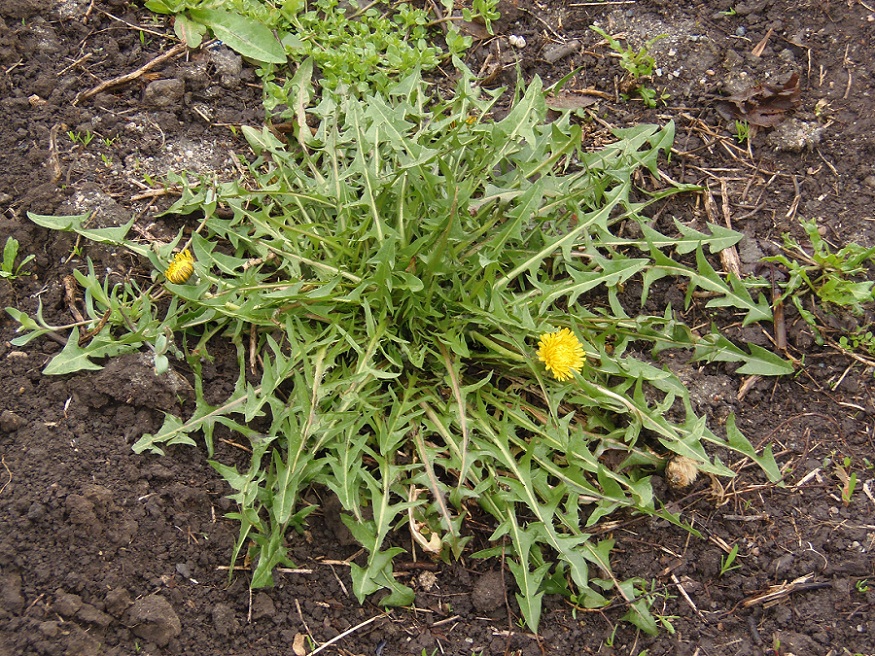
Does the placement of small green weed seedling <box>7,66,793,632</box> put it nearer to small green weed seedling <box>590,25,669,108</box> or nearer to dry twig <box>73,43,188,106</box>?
small green weed seedling <box>590,25,669,108</box>

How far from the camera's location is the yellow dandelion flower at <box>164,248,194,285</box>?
2.56 m

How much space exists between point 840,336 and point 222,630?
2.54 metres

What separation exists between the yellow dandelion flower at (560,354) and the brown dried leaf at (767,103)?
1.54 m

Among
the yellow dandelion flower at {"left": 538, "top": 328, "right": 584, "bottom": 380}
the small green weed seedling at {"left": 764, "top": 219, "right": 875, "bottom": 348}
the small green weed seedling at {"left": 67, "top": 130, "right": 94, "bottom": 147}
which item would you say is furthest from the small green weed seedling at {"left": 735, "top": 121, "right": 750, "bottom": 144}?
the small green weed seedling at {"left": 67, "top": 130, "right": 94, "bottom": 147}

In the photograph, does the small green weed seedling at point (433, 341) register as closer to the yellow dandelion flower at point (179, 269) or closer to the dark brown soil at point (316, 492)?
the yellow dandelion flower at point (179, 269)

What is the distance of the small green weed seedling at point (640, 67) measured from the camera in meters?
3.21

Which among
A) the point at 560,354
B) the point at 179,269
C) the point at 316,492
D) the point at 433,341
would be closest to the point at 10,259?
the point at 179,269

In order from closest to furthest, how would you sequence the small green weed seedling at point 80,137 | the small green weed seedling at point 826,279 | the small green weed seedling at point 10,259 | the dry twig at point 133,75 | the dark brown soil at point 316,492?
1. the dark brown soil at point 316,492
2. the small green weed seedling at point 10,259
3. the small green weed seedling at point 826,279
4. the small green weed seedling at point 80,137
5. the dry twig at point 133,75

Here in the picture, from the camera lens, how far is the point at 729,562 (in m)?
2.39

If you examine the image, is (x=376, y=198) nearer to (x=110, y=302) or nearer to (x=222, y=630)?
(x=110, y=302)

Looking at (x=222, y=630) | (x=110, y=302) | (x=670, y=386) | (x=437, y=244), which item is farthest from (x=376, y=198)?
(x=222, y=630)

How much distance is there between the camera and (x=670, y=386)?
2.59 meters

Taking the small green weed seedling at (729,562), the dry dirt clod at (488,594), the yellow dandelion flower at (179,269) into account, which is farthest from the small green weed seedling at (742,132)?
the yellow dandelion flower at (179,269)

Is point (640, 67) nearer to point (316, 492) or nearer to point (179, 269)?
point (179, 269)
